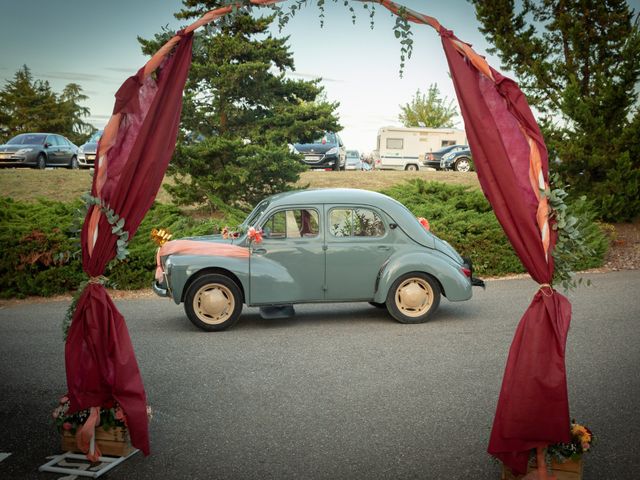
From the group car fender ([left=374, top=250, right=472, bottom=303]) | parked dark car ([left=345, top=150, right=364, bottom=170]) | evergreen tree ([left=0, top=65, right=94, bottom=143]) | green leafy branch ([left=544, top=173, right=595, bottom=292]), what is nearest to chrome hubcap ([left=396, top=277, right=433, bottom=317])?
car fender ([left=374, top=250, right=472, bottom=303])

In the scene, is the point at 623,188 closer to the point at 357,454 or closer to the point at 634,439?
the point at 634,439

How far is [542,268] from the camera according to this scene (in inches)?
166

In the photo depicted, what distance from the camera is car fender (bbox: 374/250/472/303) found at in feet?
A: 28.3

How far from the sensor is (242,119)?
16.0 metres

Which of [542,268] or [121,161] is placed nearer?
[542,268]

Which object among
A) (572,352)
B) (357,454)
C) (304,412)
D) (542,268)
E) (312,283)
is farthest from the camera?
(312,283)

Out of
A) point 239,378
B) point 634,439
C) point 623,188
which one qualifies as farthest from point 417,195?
point 634,439

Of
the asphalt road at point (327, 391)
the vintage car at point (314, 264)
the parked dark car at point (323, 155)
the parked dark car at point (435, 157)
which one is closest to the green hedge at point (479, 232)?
the asphalt road at point (327, 391)

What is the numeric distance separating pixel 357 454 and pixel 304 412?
0.98m

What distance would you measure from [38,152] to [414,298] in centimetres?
1912

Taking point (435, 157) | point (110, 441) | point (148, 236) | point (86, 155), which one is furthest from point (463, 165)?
point (110, 441)

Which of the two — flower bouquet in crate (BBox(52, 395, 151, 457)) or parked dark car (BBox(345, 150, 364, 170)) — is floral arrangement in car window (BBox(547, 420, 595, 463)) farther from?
parked dark car (BBox(345, 150, 364, 170))

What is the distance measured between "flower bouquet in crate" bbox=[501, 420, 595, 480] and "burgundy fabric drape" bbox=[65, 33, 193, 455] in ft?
9.31

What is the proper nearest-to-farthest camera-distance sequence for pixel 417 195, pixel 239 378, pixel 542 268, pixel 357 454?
pixel 542 268
pixel 357 454
pixel 239 378
pixel 417 195
